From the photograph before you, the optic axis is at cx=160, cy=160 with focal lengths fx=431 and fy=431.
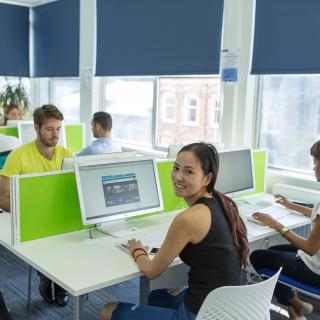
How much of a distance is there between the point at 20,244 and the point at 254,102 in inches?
97.5

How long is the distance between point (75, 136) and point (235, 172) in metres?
2.62


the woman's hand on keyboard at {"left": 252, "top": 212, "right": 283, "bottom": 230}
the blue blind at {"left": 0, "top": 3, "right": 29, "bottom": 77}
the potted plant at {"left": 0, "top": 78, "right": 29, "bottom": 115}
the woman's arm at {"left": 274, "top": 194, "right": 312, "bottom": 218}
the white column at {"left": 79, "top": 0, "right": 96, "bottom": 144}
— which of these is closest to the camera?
the woman's hand on keyboard at {"left": 252, "top": 212, "right": 283, "bottom": 230}

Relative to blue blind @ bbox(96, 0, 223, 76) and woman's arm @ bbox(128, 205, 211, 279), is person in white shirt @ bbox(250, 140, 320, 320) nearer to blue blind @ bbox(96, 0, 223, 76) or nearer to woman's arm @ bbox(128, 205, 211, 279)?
woman's arm @ bbox(128, 205, 211, 279)

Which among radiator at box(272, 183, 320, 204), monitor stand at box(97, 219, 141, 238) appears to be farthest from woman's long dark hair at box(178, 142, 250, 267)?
radiator at box(272, 183, 320, 204)

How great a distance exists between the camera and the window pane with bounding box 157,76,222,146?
434 centimetres

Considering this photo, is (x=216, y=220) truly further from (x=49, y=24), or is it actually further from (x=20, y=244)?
(x=49, y=24)

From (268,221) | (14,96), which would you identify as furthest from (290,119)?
(14,96)

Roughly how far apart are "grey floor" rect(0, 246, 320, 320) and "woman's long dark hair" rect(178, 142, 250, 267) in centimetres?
136

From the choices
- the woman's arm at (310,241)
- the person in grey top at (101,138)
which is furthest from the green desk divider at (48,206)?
the person in grey top at (101,138)

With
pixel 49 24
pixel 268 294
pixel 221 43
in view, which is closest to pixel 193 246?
pixel 268 294

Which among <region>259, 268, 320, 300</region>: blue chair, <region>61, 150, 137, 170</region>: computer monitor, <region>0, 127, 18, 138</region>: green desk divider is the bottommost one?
<region>259, 268, 320, 300</region>: blue chair

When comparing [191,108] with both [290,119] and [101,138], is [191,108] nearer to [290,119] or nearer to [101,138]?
[101,138]

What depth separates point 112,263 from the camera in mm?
1959

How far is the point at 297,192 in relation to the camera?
323 cm
